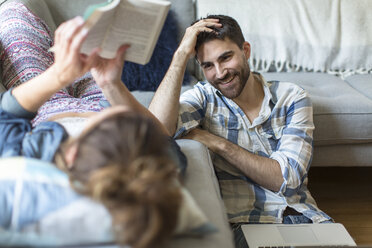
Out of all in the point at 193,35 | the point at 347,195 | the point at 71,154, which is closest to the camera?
the point at 71,154

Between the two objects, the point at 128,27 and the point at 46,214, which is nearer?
the point at 46,214

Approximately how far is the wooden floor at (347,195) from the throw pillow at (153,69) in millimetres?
894

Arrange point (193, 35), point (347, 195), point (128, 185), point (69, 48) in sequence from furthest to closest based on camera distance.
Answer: point (347, 195)
point (193, 35)
point (69, 48)
point (128, 185)

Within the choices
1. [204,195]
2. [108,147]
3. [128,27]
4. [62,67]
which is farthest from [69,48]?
[204,195]

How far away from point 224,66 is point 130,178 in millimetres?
1020

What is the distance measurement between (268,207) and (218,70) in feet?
1.75

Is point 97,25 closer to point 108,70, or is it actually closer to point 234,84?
point 108,70

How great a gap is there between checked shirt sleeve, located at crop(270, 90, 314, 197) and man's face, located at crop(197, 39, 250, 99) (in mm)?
222

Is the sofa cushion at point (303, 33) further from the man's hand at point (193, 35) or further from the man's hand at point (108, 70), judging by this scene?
the man's hand at point (108, 70)

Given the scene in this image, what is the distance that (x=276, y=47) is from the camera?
99.7 inches

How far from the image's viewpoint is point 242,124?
1.73 metres

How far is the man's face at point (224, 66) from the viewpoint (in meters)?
1.70

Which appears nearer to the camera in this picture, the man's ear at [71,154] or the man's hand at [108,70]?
the man's ear at [71,154]

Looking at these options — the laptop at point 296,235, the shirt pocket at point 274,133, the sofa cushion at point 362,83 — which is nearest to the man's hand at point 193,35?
the shirt pocket at point 274,133
